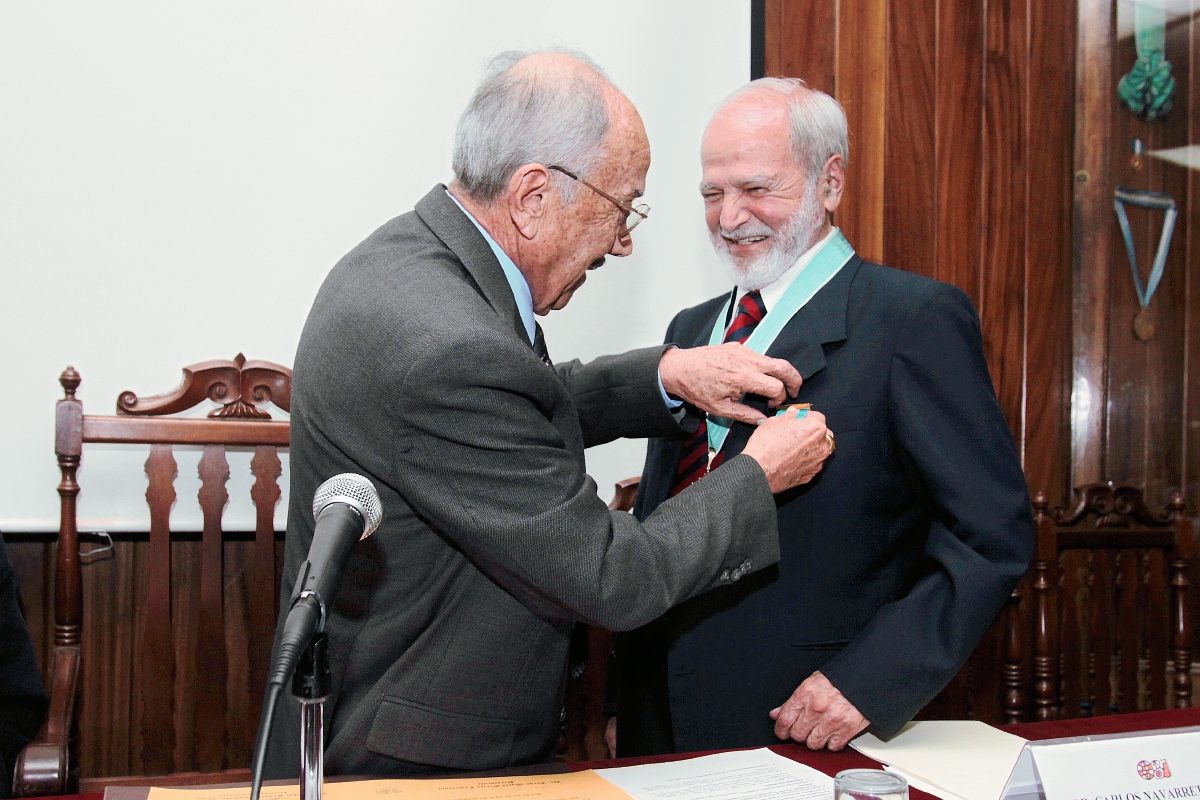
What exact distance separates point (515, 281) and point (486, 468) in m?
0.36

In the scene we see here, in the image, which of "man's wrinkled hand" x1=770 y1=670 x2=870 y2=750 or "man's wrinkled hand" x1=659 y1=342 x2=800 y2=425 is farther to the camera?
"man's wrinkled hand" x1=659 y1=342 x2=800 y2=425

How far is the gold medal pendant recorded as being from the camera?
346 centimetres

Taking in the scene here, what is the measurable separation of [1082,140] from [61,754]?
10.6 feet

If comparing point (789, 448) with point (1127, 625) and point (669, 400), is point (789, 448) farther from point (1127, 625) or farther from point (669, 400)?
point (1127, 625)

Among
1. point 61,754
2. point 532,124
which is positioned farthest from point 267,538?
point 532,124

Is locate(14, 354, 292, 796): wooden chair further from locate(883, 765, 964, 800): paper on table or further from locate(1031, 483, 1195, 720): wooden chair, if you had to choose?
locate(1031, 483, 1195, 720): wooden chair

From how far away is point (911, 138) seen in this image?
2.68 meters

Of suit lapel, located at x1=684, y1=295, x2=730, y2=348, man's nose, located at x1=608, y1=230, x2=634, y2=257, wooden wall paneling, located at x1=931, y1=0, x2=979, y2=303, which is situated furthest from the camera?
wooden wall paneling, located at x1=931, y1=0, x2=979, y2=303

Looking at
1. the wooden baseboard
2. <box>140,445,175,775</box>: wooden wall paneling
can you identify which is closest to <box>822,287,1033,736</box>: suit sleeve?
the wooden baseboard

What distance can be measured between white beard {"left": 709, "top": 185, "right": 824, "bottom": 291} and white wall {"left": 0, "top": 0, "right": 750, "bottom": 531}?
92cm

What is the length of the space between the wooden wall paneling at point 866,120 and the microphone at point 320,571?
7.02 feet

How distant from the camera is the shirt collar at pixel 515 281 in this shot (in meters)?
1.28

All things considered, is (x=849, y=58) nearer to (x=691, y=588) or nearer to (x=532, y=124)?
(x=532, y=124)

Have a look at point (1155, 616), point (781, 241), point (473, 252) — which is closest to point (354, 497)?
point (473, 252)
